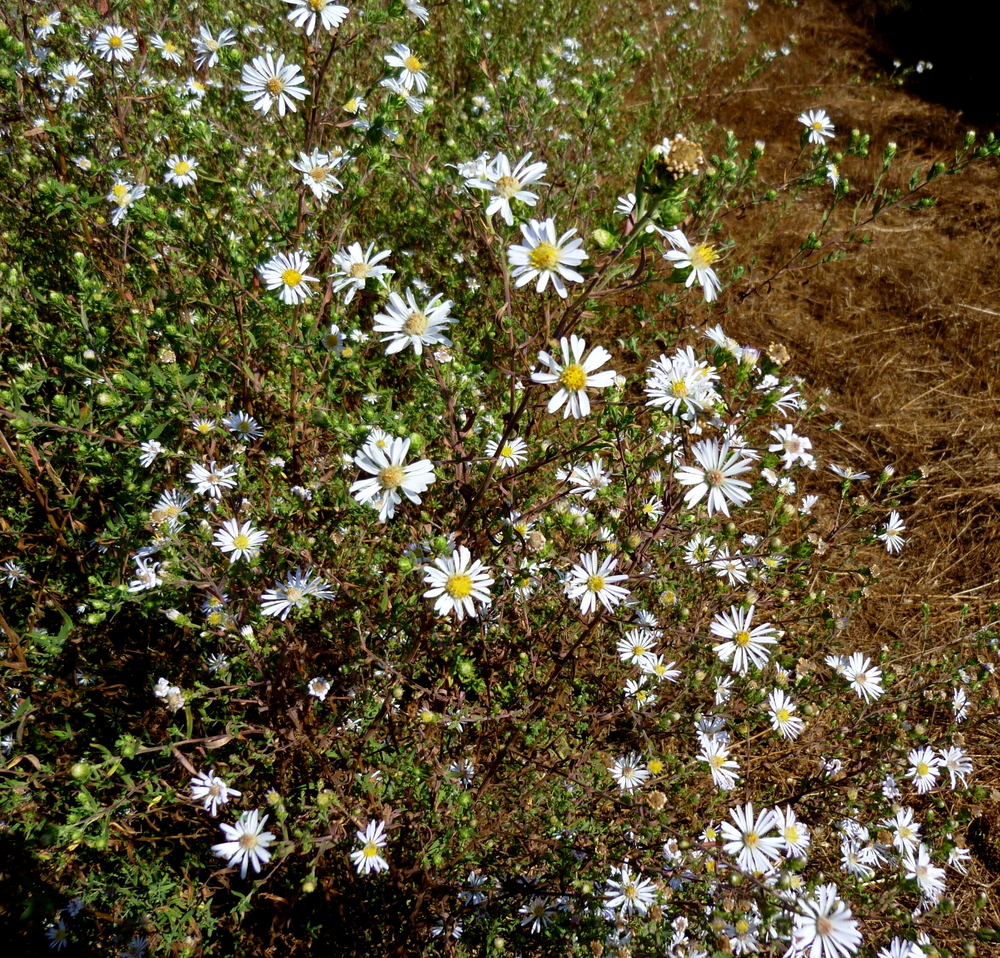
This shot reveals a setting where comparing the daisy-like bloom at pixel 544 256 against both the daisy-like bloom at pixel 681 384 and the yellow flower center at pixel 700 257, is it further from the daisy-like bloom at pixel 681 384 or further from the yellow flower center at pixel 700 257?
the daisy-like bloom at pixel 681 384

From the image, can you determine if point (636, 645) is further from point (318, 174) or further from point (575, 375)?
point (318, 174)

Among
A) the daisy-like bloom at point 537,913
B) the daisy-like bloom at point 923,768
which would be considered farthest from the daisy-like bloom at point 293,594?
the daisy-like bloom at point 923,768

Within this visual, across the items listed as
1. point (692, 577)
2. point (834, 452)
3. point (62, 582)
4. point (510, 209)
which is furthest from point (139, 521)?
point (834, 452)

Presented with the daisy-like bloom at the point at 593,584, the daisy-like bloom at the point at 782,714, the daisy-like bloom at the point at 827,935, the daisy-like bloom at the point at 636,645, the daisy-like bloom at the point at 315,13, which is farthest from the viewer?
the daisy-like bloom at the point at 782,714

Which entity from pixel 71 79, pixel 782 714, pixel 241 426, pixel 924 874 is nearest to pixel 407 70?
pixel 241 426

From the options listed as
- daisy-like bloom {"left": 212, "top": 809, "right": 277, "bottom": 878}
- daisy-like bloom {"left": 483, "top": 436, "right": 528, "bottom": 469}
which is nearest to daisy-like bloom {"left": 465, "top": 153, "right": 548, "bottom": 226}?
daisy-like bloom {"left": 483, "top": 436, "right": 528, "bottom": 469}

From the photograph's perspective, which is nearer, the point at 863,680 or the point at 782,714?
the point at 782,714
